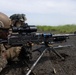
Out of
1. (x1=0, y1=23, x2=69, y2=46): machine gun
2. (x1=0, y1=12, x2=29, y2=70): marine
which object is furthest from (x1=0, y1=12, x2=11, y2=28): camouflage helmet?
(x1=0, y1=23, x2=69, y2=46): machine gun

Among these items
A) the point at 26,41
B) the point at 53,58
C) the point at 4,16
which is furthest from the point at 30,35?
the point at 53,58

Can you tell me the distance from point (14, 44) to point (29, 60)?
1521 mm

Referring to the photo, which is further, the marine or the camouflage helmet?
the camouflage helmet

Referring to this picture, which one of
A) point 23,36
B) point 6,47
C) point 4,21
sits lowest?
point 6,47

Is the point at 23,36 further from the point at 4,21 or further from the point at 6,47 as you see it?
the point at 4,21

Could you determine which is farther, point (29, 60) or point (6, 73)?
point (29, 60)

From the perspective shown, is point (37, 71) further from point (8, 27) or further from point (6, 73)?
point (8, 27)

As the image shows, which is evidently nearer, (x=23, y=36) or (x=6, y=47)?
(x=6, y=47)

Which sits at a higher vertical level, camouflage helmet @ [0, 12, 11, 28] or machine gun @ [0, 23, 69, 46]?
camouflage helmet @ [0, 12, 11, 28]

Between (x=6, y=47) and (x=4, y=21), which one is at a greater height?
(x=4, y=21)

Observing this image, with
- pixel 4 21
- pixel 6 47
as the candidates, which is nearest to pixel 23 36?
pixel 6 47

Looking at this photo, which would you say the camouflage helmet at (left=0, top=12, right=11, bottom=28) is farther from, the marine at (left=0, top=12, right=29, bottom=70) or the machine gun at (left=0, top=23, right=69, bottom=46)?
the machine gun at (left=0, top=23, right=69, bottom=46)

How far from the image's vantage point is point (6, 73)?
10586 millimetres

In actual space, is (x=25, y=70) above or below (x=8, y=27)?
below
